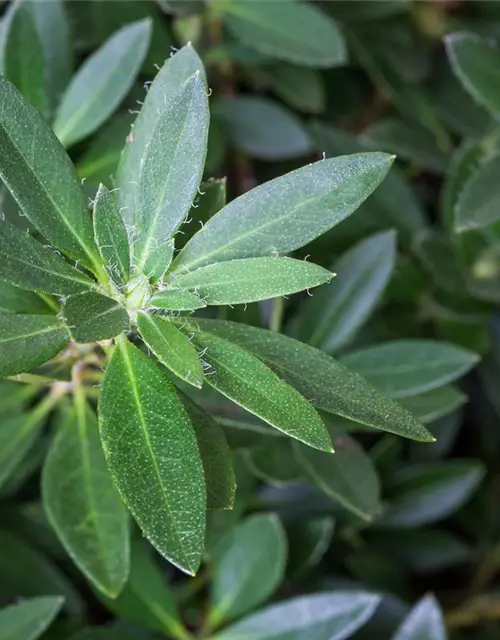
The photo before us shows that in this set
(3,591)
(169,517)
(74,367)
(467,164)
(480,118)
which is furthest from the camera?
(480,118)

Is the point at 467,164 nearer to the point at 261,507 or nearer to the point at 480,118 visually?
the point at 480,118

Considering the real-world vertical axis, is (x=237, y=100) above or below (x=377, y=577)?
above

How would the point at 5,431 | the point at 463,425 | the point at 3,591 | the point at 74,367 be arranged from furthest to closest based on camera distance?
the point at 463,425 → the point at 3,591 → the point at 5,431 → the point at 74,367

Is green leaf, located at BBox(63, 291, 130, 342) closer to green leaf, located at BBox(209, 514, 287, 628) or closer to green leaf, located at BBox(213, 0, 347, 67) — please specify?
green leaf, located at BBox(209, 514, 287, 628)

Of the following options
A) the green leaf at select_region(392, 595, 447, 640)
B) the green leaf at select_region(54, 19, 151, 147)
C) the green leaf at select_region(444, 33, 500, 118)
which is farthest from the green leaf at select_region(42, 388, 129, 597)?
the green leaf at select_region(444, 33, 500, 118)

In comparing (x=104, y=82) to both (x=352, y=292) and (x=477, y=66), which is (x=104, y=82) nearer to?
(x=352, y=292)

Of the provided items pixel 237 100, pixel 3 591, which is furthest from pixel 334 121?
pixel 3 591

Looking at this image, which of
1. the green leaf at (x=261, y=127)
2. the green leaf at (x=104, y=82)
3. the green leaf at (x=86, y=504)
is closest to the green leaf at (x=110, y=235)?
the green leaf at (x=86, y=504)

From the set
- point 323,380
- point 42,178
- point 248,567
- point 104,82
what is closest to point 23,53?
point 104,82
